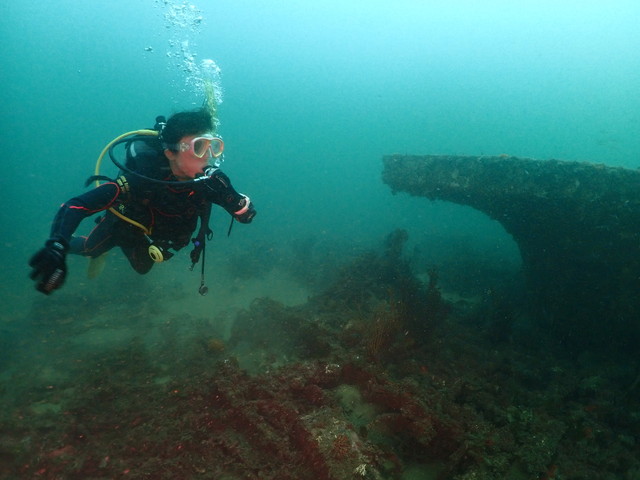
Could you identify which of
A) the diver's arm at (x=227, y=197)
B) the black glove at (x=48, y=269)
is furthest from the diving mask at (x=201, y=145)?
the black glove at (x=48, y=269)

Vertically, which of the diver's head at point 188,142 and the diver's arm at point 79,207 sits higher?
the diver's head at point 188,142

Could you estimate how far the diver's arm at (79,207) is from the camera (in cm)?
316

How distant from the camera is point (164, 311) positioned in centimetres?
1063

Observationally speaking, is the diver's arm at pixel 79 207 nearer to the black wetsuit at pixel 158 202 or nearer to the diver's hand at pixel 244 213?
the black wetsuit at pixel 158 202

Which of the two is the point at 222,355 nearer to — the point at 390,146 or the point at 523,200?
the point at 523,200

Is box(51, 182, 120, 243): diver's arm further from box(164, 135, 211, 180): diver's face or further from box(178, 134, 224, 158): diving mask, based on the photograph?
box(178, 134, 224, 158): diving mask

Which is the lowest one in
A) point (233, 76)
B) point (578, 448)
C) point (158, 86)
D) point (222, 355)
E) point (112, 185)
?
point (222, 355)

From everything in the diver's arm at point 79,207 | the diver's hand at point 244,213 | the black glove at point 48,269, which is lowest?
the black glove at point 48,269

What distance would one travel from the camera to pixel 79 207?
340cm

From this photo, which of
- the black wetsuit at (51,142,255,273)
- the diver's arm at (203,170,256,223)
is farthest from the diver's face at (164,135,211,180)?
the diver's arm at (203,170,256,223)

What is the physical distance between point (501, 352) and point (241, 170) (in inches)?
4889

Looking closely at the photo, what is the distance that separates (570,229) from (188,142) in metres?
8.26

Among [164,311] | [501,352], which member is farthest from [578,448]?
[164,311]

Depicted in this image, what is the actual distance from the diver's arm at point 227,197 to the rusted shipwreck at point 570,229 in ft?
22.6
